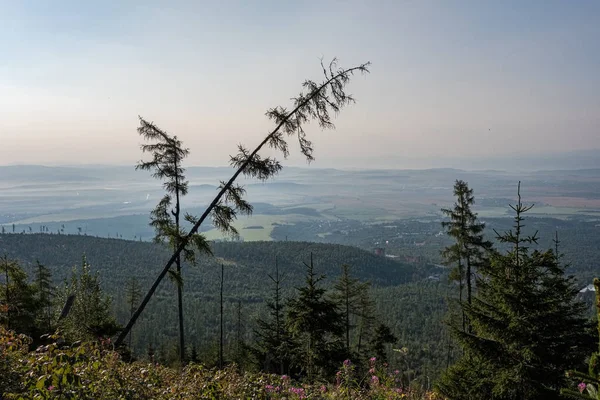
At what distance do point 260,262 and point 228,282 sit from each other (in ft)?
83.6

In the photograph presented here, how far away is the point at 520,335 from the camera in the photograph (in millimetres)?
7977

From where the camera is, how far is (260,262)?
16750 centimetres

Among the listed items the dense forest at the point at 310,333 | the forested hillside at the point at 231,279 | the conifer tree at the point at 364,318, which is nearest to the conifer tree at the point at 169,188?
the dense forest at the point at 310,333

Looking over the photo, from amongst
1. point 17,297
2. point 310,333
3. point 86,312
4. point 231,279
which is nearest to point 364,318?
point 310,333

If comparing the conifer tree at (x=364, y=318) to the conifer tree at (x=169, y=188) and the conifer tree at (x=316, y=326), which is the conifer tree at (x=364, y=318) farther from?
the conifer tree at (x=169, y=188)

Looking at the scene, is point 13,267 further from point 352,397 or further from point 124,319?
point 124,319

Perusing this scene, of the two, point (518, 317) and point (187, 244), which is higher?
point (187, 244)

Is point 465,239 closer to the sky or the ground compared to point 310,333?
closer to the sky

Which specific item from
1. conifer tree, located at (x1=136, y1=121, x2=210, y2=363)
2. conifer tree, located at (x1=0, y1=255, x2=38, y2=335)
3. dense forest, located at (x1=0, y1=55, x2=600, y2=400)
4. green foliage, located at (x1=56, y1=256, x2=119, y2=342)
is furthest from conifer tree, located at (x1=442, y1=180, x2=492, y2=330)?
conifer tree, located at (x1=0, y1=255, x2=38, y2=335)

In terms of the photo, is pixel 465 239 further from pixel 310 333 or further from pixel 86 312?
pixel 86 312

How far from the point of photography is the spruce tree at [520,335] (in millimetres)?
7672

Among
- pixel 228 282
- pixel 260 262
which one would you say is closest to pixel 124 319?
pixel 228 282

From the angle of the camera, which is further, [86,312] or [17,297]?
[17,297]

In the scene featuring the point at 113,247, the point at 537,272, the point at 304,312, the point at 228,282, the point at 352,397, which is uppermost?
the point at 537,272
